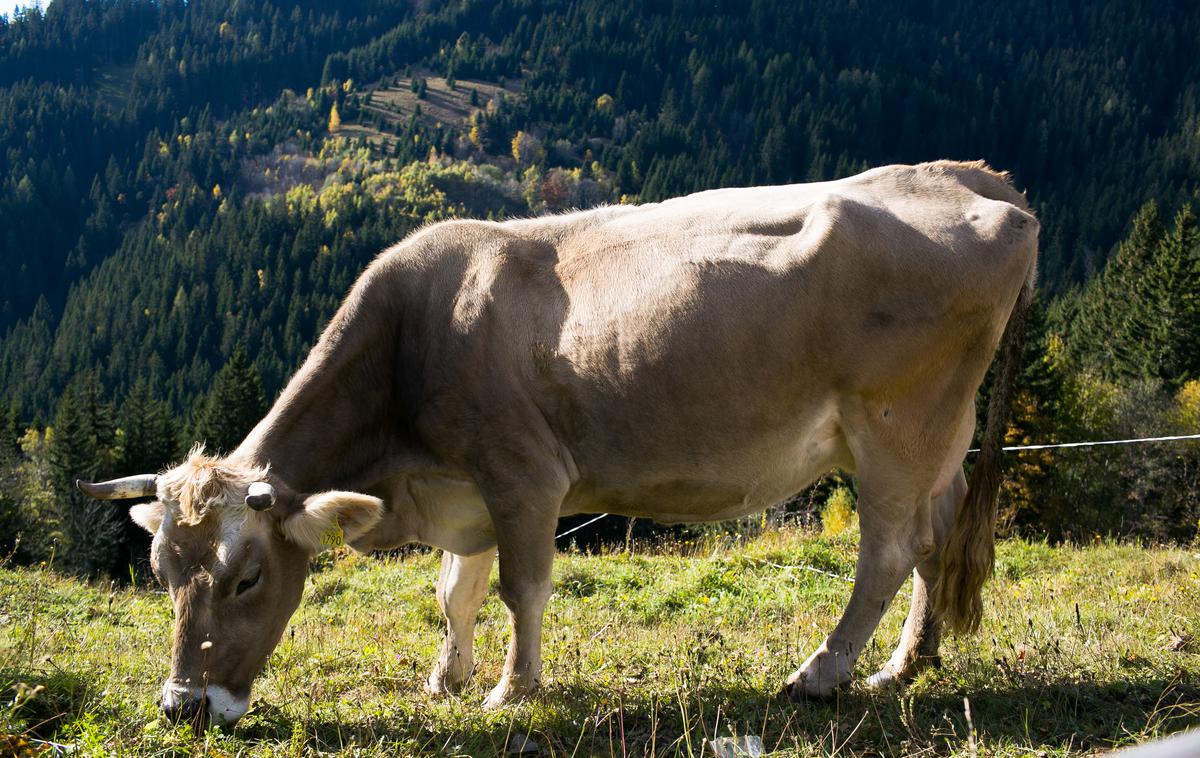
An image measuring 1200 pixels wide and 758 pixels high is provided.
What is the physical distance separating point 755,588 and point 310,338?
473 ft

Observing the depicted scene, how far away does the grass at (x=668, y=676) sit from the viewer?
4656 mm

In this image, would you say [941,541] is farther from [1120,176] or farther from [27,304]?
[27,304]

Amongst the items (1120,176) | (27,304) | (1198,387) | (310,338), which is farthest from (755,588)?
(27,304)

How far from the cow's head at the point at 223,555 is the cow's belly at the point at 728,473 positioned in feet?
4.72

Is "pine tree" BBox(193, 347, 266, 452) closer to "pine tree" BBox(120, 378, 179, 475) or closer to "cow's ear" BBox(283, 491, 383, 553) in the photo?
"pine tree" BBox(120, 378, 179, 475)

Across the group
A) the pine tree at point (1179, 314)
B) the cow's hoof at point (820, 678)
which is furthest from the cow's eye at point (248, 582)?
the pine tree at point (1179, 314)

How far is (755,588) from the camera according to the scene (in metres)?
9.52

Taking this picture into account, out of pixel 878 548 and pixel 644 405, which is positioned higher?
pixel 644 405

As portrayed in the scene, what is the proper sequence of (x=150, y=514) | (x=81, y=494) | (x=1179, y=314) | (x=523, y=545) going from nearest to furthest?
(x=150, y=514), (x=523, y=545), (x=81, y=494), (x=1179, y=314)

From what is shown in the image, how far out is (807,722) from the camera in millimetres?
4922

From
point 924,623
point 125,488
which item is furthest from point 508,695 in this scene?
point 924,623

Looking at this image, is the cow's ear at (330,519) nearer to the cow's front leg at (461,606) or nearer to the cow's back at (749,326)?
the cow's back at (749,326)

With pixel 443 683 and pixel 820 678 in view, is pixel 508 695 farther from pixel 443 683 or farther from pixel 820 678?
pixel 820 678

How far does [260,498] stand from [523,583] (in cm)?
154
